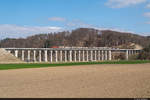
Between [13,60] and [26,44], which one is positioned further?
[26,44]

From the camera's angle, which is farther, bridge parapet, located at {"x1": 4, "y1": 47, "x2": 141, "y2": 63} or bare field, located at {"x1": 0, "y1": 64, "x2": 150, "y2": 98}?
bridge parapet, located at {"x1": 4, "y1": 47, "x2": 141, "y2": 63}

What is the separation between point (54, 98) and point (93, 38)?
185071 millimetres

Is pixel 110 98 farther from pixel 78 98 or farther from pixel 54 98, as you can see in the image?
pixel 54 98

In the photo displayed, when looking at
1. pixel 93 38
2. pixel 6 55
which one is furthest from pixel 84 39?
pixel 6 55

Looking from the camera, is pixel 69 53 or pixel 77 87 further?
pixel 69 53

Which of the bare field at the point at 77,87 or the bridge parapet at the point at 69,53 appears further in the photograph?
the bridge parapet at the point at 69,53

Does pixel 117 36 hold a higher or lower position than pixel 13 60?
higher

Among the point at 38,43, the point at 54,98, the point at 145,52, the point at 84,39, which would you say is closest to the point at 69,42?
the point at 84,39

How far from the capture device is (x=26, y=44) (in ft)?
591

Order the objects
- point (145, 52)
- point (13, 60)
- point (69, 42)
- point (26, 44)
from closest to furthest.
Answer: point (13, 60) → point (145, 52) → point (26, 44) → point (69, 42)

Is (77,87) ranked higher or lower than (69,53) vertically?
higher

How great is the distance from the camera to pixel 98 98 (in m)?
13.0

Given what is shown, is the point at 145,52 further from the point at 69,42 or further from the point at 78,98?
the point at 78,98

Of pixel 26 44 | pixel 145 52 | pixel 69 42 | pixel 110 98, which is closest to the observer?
pixel 110 98
